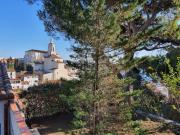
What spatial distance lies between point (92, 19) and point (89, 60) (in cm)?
135

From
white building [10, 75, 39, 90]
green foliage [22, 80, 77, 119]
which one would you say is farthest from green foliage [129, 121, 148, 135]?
white building [10, 75, 39, 90]

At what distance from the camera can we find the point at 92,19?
1032cm

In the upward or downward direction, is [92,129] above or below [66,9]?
below

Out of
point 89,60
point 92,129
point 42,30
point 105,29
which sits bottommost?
point 92,129

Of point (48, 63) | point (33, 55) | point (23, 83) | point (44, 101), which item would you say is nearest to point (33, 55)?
point (33, 55)

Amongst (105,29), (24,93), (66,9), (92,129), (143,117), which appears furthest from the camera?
(24,93)

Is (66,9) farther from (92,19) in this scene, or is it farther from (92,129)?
(92,129)

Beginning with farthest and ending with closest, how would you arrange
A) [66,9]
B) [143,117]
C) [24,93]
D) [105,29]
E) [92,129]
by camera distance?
[24,93] → [143,117] → [66,9] → [92,129] → [105,29]

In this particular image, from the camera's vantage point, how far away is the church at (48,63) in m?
39.2

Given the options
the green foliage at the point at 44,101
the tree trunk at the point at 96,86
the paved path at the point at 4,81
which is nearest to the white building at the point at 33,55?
the green foliage at the point at 44,101

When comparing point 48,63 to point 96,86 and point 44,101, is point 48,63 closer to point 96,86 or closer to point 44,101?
point 44,101

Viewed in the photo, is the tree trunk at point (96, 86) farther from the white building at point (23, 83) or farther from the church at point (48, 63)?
the church at point (48, 63)

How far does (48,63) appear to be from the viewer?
5553 centimetres

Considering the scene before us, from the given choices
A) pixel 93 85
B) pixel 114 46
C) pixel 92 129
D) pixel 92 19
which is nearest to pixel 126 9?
pixel 114 46
